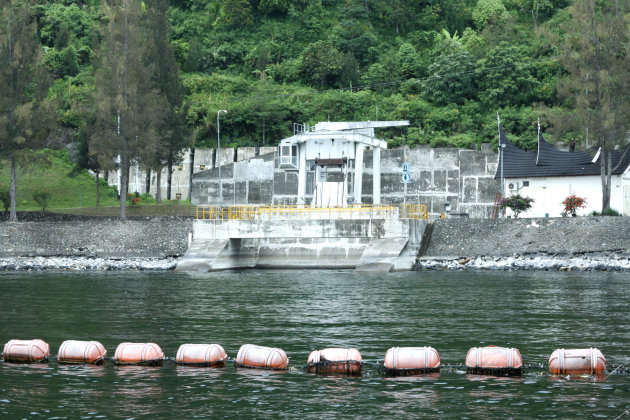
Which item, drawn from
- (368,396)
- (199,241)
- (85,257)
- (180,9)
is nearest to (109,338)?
(368,396)

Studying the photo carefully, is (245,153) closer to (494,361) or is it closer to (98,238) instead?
(98,238)

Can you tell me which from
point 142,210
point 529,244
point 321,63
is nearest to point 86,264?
point 142,210

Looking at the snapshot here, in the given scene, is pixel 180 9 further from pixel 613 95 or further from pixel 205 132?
pixel 613 95

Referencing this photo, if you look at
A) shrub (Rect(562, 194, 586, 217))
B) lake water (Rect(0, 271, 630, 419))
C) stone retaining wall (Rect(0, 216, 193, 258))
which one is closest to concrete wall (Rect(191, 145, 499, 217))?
shrub (Rect(562, 194, 586, 217))

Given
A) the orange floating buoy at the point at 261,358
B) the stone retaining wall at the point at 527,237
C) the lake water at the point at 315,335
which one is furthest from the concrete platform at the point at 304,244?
the orange floating buoy at the point at 261,358

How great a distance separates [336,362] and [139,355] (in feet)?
17.8

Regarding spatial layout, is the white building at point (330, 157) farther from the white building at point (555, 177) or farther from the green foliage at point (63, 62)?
the green foliage at point (63, 62)

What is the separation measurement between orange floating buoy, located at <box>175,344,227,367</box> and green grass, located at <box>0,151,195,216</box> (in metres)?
50.8

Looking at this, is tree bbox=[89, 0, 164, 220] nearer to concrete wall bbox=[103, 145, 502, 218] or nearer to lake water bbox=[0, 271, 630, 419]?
concrete wall bbox=[103, 145, 502, 218]

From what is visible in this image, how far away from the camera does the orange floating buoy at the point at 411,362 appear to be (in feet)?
73.4

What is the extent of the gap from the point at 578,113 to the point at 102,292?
3863cm

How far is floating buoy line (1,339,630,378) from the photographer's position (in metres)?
22.1

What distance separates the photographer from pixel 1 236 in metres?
66.4

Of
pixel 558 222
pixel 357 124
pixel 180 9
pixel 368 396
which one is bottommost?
pixel 368 396
